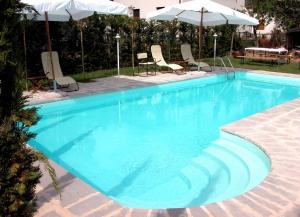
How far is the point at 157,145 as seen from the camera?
7000 millimetres

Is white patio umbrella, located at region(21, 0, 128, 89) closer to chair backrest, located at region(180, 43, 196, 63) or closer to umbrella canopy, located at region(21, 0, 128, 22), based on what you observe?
umbrella canopy, located at region(21, 0, 128, 22)

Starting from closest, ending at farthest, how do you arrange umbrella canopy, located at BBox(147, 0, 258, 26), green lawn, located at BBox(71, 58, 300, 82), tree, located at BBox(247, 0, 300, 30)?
umbrella canopy, located at BBox(147, 0, 258, 26), green lawn, located at BBox(71, 58, 300, 82), tree, located at BBox(247, 0, 300, 30)

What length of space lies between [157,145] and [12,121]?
4.68 m

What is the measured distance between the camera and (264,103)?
10.8 metres

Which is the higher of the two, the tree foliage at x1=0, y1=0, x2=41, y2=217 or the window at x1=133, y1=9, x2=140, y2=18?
the window at x1=133, y1=9, x2=140, y2=18

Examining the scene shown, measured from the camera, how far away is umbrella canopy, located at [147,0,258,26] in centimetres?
1312

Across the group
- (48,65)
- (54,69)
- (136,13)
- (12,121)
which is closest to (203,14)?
(54,69)

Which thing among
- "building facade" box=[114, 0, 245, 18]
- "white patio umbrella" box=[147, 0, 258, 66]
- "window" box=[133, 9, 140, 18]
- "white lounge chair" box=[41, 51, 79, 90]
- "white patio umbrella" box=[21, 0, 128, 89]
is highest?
"building facade" box=[114, 0, 245, 18]

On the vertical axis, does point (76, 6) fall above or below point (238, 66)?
above

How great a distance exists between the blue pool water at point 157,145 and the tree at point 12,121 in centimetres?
236

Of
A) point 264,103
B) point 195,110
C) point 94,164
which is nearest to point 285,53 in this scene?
point 264,103

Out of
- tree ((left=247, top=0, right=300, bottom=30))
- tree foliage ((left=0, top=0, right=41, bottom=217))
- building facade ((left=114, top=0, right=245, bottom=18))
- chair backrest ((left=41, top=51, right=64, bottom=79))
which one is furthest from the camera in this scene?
building facade ((left=114, top=0, right=245, bottom=18))

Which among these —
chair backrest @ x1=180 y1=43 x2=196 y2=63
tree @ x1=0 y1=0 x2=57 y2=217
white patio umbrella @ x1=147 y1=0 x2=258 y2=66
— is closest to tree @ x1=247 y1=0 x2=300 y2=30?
white patio umbrella @ x1=147 y1=0 x2=258 y2=66

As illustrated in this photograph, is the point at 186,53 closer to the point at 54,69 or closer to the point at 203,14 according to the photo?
the point at 203,14
